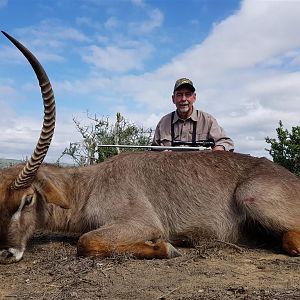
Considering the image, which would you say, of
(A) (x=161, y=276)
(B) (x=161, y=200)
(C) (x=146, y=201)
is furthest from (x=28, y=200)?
(A) (x=161, y=276)

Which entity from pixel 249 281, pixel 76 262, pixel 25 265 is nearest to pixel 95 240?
pixel 76 262

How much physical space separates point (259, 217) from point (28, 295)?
2.89 meters

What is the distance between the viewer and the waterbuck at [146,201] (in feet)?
17.3

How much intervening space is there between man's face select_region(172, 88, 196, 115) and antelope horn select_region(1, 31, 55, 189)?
4286 mm

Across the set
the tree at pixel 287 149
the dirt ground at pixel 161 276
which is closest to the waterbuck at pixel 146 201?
the dirt ground at pixel 161 276

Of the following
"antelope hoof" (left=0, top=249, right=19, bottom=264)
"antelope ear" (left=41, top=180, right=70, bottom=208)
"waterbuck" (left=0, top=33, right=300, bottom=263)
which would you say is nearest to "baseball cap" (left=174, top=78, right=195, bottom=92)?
"waterbuck" (left=0, top=33, right=300, bottom=263)

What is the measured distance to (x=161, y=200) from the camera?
5988 mm

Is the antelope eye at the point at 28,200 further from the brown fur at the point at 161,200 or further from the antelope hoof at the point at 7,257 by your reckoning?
the antelope hoof at the point at 7,257

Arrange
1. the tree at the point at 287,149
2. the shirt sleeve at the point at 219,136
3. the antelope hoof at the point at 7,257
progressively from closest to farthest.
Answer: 1. the antelope hoof at the point at 7,257
2. the shirt sleeve at the point at 219,136
3. the tree at the point at 287,149

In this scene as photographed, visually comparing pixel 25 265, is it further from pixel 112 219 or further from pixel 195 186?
pixel 195 186

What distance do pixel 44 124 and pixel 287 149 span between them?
35.5 feet

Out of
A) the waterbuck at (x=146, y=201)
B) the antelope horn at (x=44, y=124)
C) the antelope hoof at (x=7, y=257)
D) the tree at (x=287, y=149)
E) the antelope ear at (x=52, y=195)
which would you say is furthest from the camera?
the tree at (x=287, y=149)

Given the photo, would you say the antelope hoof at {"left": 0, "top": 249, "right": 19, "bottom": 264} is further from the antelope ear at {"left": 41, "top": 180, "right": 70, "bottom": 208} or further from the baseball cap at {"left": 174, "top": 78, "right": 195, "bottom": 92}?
the baseball cap at {"left": 174, "top": 78, "right": 195, "bottom": 92}

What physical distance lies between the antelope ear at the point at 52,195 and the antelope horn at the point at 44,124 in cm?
24
